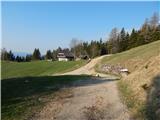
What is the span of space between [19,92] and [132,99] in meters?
5.90

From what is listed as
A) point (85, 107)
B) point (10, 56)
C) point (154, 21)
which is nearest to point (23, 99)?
point (85, 107)

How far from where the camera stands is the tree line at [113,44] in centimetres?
9222

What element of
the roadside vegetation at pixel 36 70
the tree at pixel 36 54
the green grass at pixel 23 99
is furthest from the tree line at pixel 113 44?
the green grass at pixel 23 99

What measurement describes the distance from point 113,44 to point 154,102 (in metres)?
97.6

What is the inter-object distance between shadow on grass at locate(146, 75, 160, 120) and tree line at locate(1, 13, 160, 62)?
2776 inches

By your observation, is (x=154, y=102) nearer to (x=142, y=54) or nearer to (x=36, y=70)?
(x=142, y=54)

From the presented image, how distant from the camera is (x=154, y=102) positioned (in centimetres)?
1427

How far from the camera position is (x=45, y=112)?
43.3 ft

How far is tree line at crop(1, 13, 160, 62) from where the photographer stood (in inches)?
3631

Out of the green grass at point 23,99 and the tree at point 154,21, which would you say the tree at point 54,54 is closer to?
the tree at point 154,21

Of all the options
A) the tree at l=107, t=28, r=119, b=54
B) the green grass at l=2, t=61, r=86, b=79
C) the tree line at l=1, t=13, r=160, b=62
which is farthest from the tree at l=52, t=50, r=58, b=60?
the green grass at l=2, t=61, r=86, b=79

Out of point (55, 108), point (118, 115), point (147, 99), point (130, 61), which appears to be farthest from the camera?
point (130, 61)

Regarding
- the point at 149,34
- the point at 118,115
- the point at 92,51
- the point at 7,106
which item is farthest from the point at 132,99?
the point at 92,51

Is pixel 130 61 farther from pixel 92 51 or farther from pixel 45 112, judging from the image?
pixel 92 51
